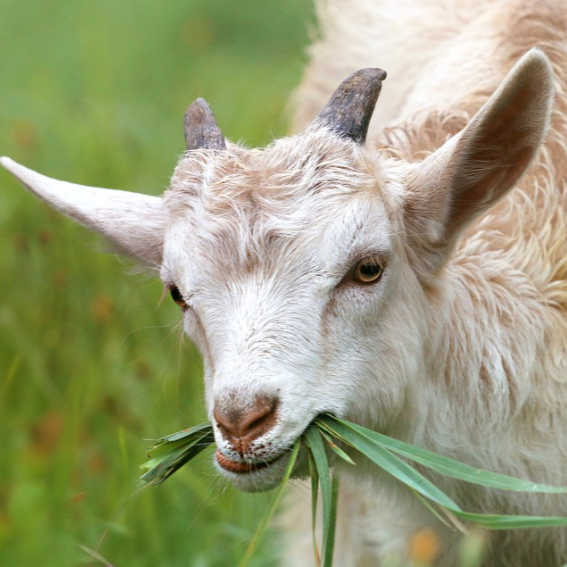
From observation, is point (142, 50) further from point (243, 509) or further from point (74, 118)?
point (243, 509)

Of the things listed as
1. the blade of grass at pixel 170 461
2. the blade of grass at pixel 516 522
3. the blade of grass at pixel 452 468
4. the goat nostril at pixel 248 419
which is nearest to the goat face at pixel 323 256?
the goat nostril at pixel 248 419

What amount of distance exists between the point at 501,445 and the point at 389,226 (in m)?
0.98

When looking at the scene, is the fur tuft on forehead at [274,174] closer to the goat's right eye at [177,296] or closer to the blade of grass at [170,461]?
the goat's right eye at [177,296]

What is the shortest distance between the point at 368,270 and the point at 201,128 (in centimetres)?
85

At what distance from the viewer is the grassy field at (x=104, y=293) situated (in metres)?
4.77

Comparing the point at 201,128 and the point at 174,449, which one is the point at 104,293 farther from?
the point at 174,449

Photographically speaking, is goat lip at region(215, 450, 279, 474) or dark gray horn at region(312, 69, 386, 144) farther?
dark gray horn at region(312, 69, 386, 144)

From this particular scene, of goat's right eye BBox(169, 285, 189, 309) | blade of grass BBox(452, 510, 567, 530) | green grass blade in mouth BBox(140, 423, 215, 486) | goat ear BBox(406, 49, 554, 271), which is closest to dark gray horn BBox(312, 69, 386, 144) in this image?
goat ear BBox(406, 49, 554, 271)

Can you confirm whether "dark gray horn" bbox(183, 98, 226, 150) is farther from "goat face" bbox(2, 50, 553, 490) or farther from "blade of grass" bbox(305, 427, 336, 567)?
"blade of grass" bbox(305, 427, 336, 567)

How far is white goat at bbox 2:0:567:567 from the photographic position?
3.69 metres

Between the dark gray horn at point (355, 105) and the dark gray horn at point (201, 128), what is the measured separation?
1.32 feet

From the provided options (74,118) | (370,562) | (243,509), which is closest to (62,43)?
(74,118)

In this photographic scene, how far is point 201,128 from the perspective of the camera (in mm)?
4246

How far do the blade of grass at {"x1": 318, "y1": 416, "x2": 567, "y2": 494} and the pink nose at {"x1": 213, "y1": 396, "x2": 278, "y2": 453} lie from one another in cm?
29
